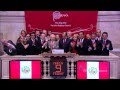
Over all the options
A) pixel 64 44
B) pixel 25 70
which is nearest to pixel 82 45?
pixel 64 44

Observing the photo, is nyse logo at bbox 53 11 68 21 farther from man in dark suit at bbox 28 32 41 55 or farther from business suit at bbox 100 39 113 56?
business suit at bbox 100 39 113 56

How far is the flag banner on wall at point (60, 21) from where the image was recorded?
29.5ft

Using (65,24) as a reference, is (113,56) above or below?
below

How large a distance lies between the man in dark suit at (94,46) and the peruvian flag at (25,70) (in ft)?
3.59

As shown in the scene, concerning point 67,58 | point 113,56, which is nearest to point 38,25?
point 67,58

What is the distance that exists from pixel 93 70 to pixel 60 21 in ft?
3.84

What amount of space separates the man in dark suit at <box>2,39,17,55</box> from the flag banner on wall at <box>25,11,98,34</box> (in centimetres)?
44

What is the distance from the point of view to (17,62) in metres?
8.99

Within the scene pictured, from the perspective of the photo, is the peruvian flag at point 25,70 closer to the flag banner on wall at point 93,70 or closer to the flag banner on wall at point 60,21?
the flag banner on wall at point 60,21

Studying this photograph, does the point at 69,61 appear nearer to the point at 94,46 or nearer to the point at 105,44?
the point at 94,46

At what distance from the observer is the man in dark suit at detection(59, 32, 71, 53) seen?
8.99 metres
